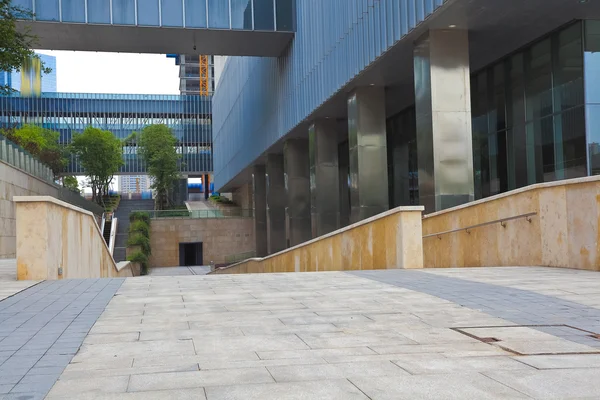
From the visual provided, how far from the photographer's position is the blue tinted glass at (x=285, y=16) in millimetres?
29344

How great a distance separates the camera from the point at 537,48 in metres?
19.5

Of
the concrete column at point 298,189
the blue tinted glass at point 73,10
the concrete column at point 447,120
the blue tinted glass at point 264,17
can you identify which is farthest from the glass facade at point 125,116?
the concrete column at point 447,120

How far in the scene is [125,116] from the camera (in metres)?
87.1

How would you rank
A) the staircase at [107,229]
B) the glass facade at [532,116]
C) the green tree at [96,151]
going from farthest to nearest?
the green tree at [96,151], the staircase at [107,229], the glass facade at [532,116]

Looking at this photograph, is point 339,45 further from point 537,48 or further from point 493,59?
point 537,48

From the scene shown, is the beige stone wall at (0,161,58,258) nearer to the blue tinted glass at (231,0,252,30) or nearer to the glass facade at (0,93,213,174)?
the blue tinted glass at (231,0,252,30)

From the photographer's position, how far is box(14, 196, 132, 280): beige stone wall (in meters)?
10.8

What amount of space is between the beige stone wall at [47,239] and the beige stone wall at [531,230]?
831 centimetres

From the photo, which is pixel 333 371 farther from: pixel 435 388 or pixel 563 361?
pixel 563 361

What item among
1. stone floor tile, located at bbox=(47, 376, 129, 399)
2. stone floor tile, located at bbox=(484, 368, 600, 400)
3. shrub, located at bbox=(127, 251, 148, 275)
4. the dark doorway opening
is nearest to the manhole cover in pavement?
stone floor tile, located at bbox=(484, 368, 600, 400)

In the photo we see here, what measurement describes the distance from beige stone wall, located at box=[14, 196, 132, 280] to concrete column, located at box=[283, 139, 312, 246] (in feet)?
64.3

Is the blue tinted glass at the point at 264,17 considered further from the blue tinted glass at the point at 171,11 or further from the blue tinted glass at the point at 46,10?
the blue tinted glass at the point at 46,10

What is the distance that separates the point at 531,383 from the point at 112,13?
27.0 m

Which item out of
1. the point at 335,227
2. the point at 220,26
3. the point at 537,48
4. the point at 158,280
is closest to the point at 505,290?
the point at 158,280
